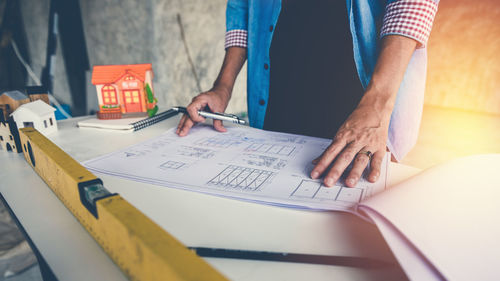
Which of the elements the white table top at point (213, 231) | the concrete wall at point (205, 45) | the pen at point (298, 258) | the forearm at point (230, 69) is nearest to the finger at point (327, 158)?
the white table top at point (213, 231)

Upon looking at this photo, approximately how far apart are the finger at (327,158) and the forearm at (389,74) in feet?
0.52

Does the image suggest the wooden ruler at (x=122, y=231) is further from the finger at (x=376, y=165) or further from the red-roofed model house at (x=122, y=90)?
the red-roofed model house at (x=122, y=90)

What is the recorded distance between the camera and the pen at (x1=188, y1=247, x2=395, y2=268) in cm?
29

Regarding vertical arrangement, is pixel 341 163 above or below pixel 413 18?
below

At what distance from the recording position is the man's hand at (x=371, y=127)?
1.62 ft

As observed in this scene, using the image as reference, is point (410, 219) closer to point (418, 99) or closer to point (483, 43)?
point (418, 99)

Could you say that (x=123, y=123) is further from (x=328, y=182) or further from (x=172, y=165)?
(x=328, y=182)

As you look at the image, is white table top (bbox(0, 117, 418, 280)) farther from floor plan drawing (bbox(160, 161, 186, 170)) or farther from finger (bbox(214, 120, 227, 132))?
finger (bbox(214, 120, 227, 132))

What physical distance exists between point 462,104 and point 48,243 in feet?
11.6

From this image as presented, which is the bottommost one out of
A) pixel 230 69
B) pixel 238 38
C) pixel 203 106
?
pixel 203 106

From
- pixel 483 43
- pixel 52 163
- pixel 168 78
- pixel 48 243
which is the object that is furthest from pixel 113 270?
pixel 483 43

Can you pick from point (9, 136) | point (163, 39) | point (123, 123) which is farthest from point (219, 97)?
point (163, 39)

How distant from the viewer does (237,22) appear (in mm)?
1144

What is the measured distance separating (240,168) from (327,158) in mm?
166
